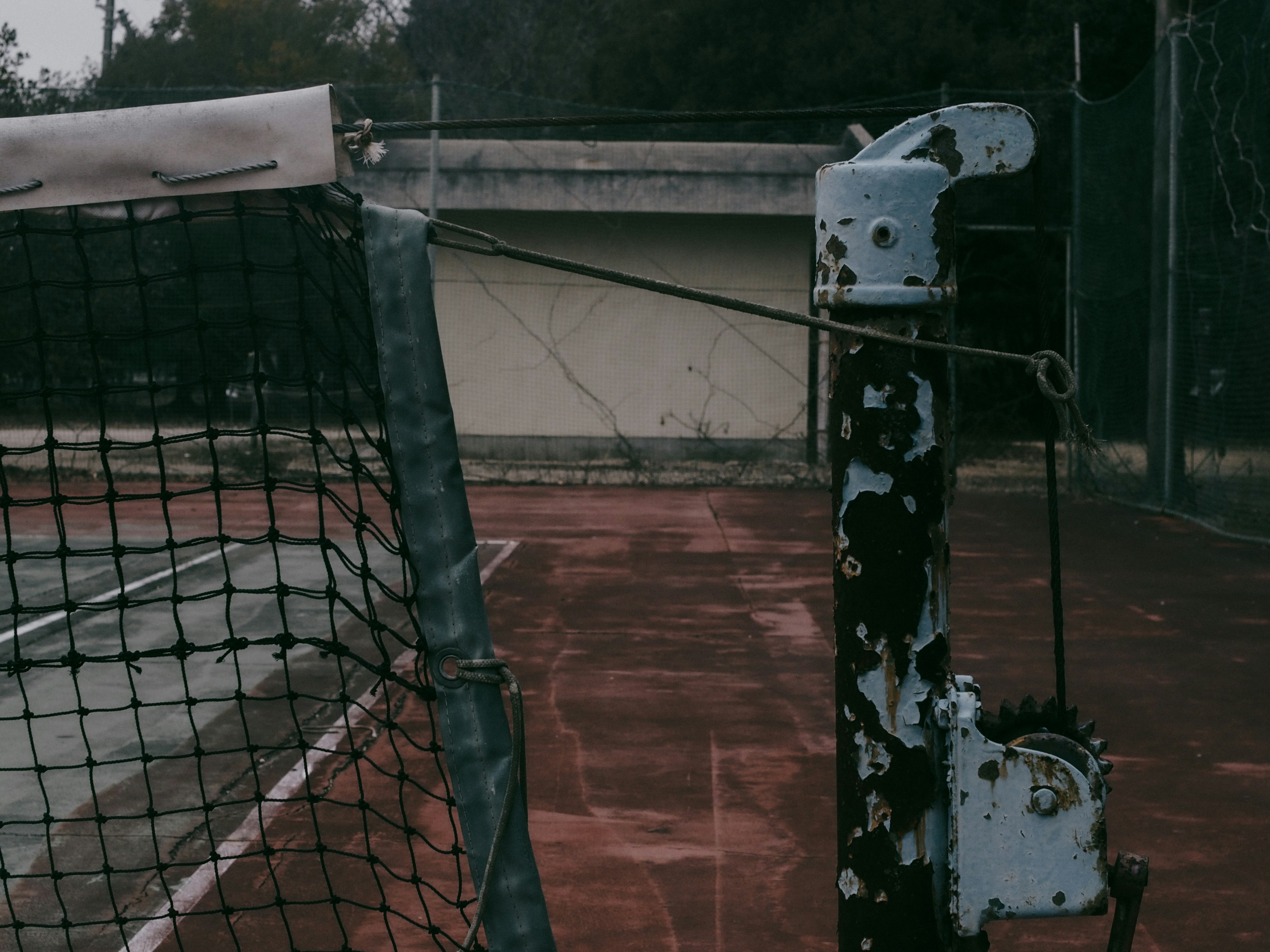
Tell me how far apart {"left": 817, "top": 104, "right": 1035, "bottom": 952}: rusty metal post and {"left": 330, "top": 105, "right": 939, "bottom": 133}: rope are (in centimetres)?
15

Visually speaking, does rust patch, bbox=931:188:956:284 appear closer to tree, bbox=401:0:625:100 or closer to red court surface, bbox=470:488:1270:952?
red court surface, bbox=470:488:1270:952

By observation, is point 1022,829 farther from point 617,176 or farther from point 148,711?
point 617,176

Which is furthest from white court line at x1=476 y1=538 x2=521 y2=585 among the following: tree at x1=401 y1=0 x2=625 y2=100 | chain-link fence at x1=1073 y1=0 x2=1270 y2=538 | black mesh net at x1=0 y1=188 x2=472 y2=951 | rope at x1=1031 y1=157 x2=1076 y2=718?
tree at x1=401 y1=0 x2=625 y2=100

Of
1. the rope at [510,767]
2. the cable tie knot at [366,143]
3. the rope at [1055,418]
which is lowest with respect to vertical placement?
the rope at [510,767]

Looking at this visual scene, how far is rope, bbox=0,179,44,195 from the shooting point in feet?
6.57

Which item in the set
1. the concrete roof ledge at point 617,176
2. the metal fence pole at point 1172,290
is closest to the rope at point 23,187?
the metal fence pole at point 1172,290

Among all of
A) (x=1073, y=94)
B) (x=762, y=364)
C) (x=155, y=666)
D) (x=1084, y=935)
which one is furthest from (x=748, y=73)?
(x=1084, y=935)

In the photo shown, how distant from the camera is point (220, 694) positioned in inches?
229

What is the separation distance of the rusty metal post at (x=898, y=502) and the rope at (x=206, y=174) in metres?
0.83

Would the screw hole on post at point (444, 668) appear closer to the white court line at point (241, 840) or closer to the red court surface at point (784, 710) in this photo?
the white court line at point (241, 840)

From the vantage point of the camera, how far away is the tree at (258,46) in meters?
36.8

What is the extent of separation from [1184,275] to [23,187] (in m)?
11.2

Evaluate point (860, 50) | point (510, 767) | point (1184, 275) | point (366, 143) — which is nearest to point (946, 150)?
point (366, 143)

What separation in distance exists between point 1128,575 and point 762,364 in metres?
8.86
